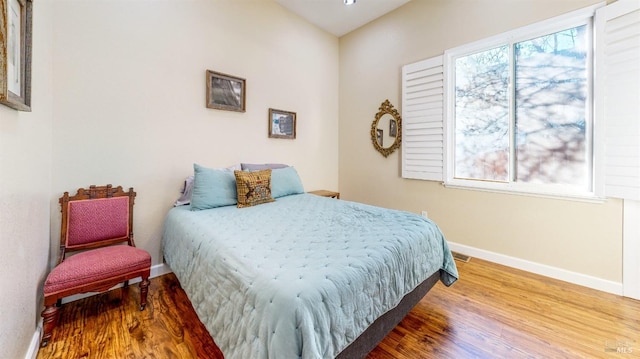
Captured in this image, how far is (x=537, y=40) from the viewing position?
8.14 ft

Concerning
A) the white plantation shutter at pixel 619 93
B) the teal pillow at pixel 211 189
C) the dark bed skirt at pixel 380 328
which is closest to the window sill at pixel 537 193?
the white plantation shutter at pixel 619 93

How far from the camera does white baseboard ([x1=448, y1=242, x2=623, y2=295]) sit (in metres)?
2.14

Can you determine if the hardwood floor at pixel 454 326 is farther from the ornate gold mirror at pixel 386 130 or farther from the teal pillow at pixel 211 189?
the ornate gold mirror at pixel 386 130

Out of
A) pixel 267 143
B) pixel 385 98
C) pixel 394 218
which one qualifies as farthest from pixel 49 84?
pixel 385 98

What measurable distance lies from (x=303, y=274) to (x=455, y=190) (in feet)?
8.48

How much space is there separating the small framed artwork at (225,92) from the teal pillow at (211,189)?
829 millimetres

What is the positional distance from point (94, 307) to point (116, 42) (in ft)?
7.17

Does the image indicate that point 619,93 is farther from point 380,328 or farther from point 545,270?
point 380,328

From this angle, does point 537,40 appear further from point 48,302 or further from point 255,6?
point 48,302

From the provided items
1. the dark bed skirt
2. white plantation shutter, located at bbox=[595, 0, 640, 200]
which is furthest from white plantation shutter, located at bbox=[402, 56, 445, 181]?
the dark bed skirt

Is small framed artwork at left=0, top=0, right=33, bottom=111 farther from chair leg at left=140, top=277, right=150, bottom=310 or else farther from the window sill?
the window sill

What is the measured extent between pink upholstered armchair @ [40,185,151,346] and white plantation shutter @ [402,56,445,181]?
9.96 feet

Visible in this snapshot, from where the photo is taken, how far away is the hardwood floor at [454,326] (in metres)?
1.49

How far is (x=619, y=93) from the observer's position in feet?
6.57
